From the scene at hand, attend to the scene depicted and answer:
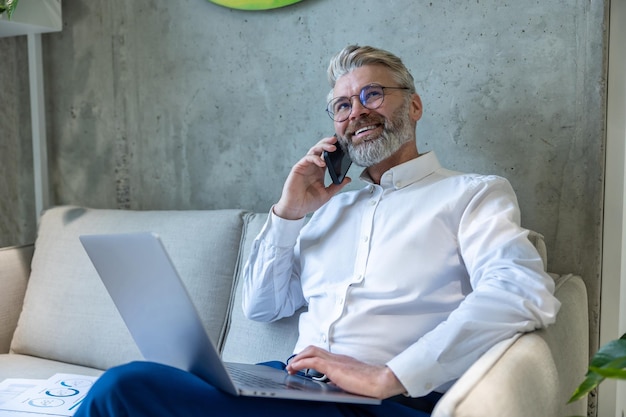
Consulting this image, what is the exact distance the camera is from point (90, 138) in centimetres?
277

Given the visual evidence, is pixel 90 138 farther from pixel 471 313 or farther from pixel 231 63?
pixel 471 313

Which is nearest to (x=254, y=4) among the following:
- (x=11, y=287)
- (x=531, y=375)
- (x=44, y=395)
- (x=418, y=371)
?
(x=11, y=287)

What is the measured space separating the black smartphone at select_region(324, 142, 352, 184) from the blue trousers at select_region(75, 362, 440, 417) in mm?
674

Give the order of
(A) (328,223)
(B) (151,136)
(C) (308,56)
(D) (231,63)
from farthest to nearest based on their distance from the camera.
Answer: (B) (151,136) → (D) (231,63) → (C) (308,56) → (A) (328,223)

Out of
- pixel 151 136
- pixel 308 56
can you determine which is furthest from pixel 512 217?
pixel 151 136

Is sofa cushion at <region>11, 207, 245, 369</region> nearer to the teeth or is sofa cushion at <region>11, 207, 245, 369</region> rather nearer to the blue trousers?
the teeth

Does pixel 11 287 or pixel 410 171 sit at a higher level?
pixel 410 171

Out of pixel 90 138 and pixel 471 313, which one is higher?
pixel 90 138

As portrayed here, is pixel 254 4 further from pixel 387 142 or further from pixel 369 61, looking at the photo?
pixel 387 142

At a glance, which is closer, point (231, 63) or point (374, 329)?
point (374, 329)

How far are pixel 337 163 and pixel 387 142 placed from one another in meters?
0.16

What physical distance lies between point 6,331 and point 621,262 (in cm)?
188

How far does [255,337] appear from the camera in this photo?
6.42 feet

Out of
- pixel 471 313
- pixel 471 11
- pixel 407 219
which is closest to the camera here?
pixel 471 313
